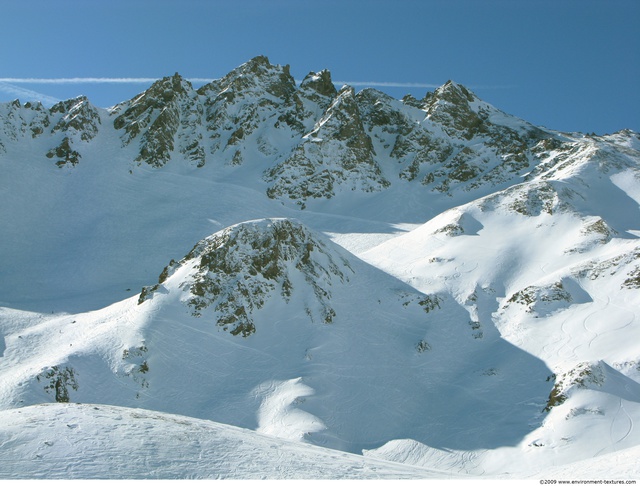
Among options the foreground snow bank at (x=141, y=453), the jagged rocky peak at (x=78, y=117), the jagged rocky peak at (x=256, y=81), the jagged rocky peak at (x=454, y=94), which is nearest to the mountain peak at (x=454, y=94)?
the jagged rocky peak at (x=454, y=94)

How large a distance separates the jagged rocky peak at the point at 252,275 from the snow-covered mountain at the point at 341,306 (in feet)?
0.48

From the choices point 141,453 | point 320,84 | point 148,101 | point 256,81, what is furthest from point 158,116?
point 141,453

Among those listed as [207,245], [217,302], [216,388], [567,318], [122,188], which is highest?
[122,188]

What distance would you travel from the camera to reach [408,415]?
110 feet

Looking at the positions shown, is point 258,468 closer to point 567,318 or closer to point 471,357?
point 471,357

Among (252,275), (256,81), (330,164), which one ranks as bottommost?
(252,275)

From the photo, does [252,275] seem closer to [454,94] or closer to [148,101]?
[148,101]

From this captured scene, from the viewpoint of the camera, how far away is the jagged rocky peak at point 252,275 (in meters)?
40.0

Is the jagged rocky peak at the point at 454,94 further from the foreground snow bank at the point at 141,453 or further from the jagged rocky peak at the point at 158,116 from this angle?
the foreground snow bank at the point at 141,453

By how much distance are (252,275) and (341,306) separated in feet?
22.1

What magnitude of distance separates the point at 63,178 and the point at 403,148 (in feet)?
161

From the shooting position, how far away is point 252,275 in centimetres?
4188

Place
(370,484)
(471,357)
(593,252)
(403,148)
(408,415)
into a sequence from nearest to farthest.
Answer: (370,484) → (408,415) → (471,357) → (593,252) → (403,148)

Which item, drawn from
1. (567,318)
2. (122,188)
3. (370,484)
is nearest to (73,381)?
(370,484)
